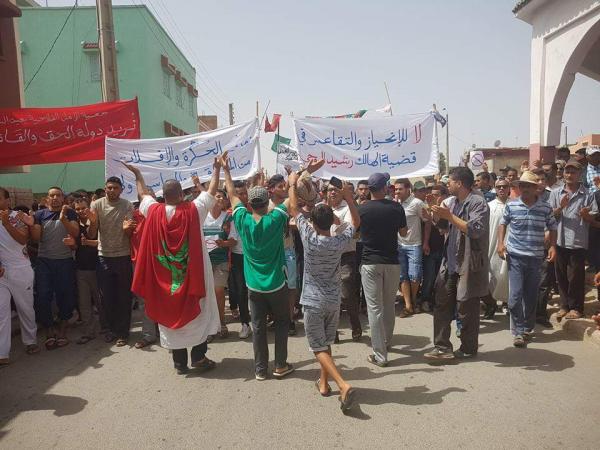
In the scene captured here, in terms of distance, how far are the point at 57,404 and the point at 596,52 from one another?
15.0m

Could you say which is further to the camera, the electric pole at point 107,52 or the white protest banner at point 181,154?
the electric pole at point 107,52

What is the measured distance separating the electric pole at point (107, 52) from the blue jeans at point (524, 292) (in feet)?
26.6

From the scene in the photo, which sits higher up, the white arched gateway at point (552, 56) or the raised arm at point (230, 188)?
the white arched gateway at point (552, 56)

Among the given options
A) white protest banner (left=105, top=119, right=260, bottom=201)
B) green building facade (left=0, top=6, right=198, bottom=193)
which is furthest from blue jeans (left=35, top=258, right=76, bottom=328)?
green building facade (left=0, top=6, right=198, bottom=193)

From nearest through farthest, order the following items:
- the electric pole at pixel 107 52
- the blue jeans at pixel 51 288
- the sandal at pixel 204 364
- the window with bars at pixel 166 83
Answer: the sandal at pixel 204 364 < the blue jeans at pixel 51 288 < the electric pole at pixel 107 52 < the window with bars at pixel 166 83

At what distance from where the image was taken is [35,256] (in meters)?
6.21

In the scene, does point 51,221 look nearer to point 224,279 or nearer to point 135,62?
point 224,279

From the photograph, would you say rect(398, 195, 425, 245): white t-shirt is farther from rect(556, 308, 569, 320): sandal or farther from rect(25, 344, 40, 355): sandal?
rect(25, 344, 40, 355): sandal

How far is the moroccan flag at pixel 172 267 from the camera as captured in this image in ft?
14.3

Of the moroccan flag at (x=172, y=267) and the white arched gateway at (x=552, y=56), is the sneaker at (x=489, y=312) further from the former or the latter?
the white arched gateway at (x=552, y=56)

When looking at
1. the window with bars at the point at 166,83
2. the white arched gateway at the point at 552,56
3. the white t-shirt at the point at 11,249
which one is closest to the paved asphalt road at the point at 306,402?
the white t-shirt at the point at 11,249

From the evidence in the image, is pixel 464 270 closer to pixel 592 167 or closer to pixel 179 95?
pixel 592 167

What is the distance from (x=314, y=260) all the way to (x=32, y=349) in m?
3.85

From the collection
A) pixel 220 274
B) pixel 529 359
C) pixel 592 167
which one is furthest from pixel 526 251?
pixel 220 274
